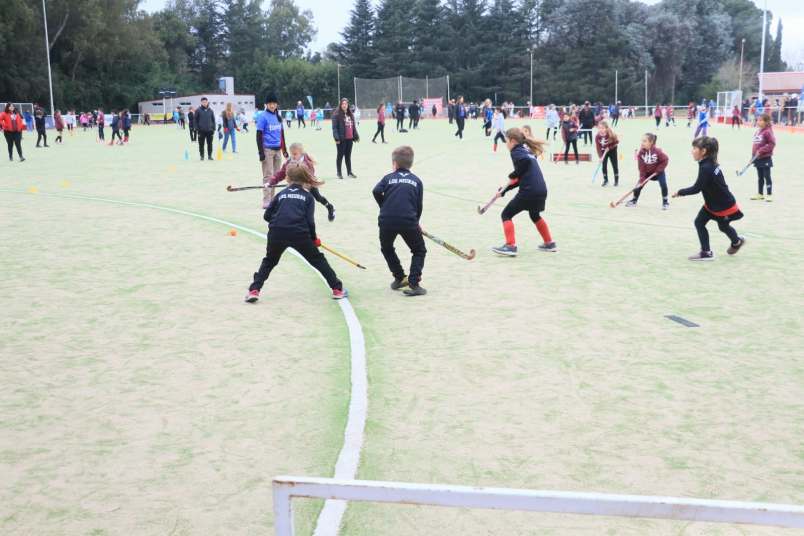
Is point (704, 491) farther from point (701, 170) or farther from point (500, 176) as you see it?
point (500, 176)

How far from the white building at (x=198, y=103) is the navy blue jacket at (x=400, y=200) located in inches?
2561

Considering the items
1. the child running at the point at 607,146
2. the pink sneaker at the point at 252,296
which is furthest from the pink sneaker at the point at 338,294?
the child running at the point at 607,146

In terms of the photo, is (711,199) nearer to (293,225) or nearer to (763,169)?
(293,225)

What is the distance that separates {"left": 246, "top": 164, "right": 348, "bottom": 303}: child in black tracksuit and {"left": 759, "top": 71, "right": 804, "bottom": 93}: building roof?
275 feet

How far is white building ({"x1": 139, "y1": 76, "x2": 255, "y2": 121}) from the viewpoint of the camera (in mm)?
74125

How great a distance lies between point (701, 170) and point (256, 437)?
7.33m

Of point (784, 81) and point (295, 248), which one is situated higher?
point (784, 81)

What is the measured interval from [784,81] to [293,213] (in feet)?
286

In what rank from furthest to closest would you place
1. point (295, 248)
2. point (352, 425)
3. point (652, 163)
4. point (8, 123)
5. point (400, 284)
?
point (8, 123), point (652, 163), point (400, 284), point (295, 248), point (352, 425)

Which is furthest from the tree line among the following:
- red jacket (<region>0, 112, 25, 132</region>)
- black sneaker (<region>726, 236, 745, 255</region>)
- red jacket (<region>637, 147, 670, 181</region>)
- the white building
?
black sneaker (<region>726, 236, 745, 255</region>)

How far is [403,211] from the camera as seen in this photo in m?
8.62

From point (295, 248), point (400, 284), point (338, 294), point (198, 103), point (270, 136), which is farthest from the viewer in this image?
point (198, 103)

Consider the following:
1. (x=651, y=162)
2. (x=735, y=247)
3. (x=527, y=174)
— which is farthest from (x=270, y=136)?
(x=735, y=247)

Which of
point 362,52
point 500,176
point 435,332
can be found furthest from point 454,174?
point 362,52
